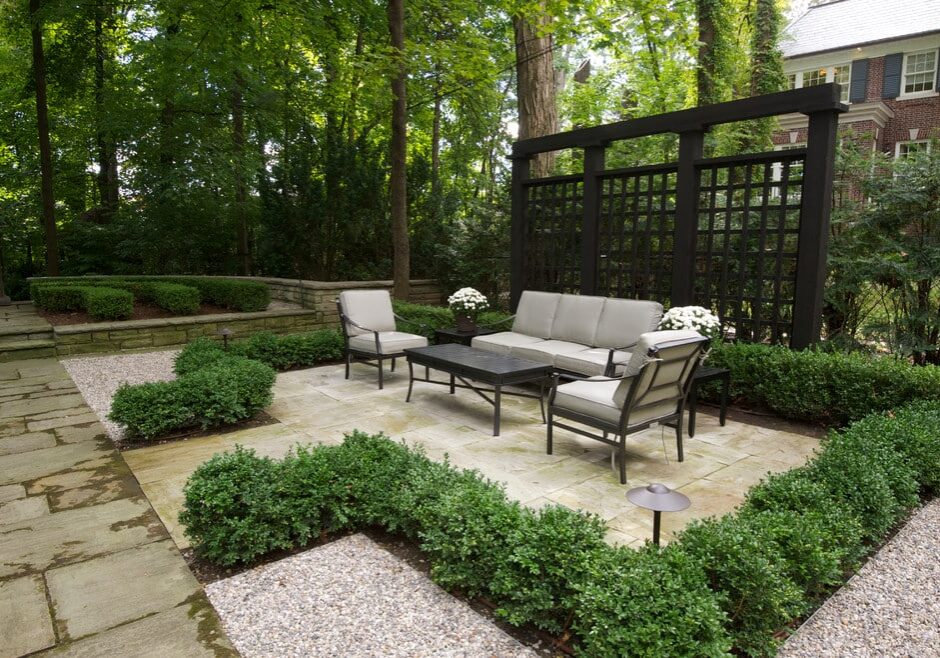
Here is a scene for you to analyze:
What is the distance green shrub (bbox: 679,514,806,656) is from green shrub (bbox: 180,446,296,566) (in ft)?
5.92

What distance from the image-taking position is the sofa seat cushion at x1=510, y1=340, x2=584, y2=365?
5.20m

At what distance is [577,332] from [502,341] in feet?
2.59

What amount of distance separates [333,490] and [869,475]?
2629 millimetres

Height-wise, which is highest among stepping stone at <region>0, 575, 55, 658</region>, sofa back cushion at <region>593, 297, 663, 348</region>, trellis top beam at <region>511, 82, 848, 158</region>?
trellis top beam at <region>511, 82, 848, 158</region>

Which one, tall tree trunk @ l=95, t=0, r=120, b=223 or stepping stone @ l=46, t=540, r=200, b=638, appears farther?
tall tree trunk @ l=95, t=0, r=120, b=223

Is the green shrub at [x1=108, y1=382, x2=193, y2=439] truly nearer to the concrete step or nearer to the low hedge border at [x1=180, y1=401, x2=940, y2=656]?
the low hedge border at [x1=180, y1=401, x2=940, y2=656]

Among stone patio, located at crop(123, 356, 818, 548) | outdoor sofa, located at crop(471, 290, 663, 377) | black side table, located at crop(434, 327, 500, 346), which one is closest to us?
stone patio, located at crop(123, 356, 818, 548)

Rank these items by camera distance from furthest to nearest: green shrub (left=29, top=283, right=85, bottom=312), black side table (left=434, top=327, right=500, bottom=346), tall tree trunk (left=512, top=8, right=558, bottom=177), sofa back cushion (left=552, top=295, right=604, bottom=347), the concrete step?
tall tree trunk (left=512, top=8, right=558, bottom=177) < green shrub (left=29, top=283, right=85, bottom=312) < the concrete step < black side table (left=434, top=327, right=500, bottom=346) < sofa back cushion (left=552, top=295, right=604, bottom=347)

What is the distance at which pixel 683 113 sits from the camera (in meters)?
5.49

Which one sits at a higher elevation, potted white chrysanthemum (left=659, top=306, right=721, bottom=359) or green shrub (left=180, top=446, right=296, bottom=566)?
potted white chrysanthemum (left=659, top=306, right=721, bottom=359)

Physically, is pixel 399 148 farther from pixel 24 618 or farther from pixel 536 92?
pixel 24 618

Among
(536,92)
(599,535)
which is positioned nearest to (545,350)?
(599,535)

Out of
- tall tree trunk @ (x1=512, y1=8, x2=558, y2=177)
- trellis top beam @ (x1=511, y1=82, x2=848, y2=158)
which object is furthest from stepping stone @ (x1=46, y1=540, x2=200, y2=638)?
tall tree trunk @ (x1=512, y1=8, x2=558, y2=177)

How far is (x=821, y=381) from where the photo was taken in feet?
14.6
